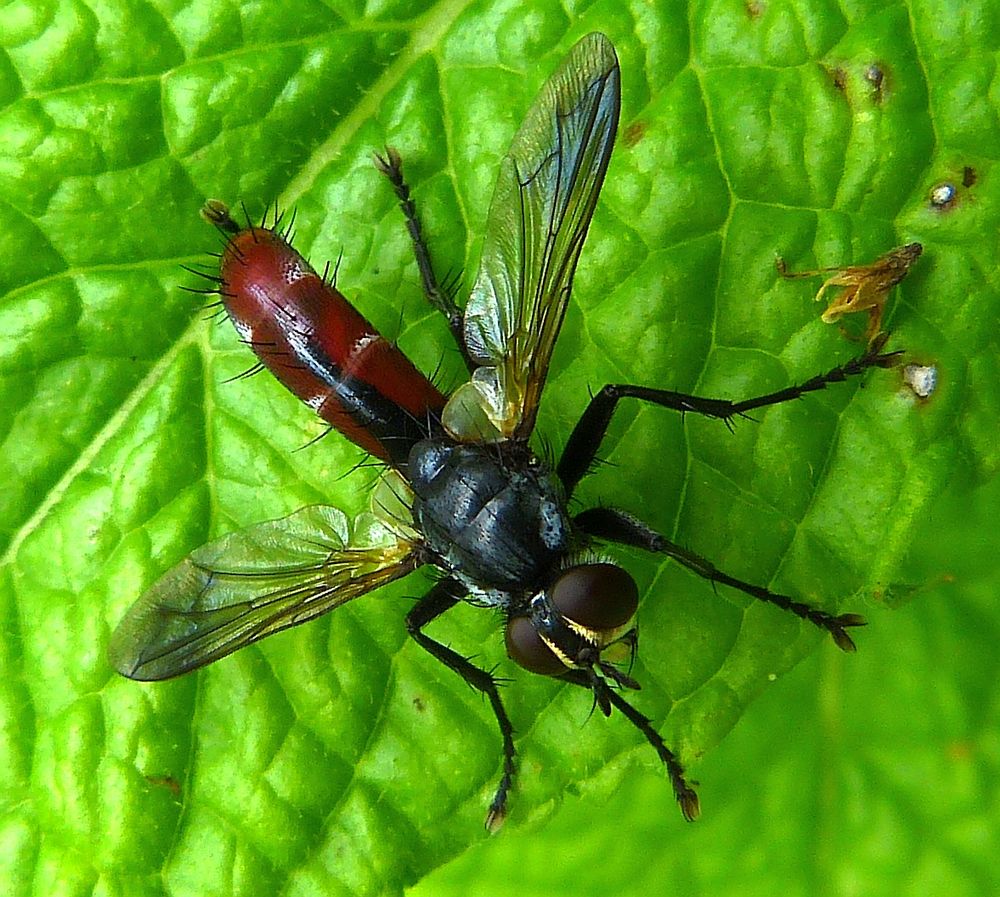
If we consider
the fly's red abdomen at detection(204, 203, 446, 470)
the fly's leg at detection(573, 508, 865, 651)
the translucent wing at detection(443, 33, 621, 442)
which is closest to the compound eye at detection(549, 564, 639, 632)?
the fly's leg at detection(573, 508, 865, 651)

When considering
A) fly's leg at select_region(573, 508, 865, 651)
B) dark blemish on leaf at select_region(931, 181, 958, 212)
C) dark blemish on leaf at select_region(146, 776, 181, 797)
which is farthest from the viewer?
dark blemish on leaf at select_region(146, 776, 181, 797)

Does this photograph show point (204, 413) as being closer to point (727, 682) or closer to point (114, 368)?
point (114, 368)

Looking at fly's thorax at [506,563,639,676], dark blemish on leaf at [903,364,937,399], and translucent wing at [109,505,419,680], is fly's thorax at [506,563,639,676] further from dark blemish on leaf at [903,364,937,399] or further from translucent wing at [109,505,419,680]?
dark blemish on leaf at [903,364,937,399]

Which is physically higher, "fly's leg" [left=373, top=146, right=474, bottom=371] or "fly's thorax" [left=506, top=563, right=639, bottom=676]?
"fly's leg" [left=373, top=146, right=474, bottom=371]

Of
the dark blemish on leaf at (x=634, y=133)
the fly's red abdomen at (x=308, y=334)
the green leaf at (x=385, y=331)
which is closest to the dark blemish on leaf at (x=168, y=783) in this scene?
the green leaf at (x=385, y=331)

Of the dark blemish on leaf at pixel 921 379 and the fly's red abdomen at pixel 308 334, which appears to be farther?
the fly's red abdomen at pixel 308 334

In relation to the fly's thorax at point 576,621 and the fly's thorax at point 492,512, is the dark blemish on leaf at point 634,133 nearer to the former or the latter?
the fly's thorax at point 492,512
